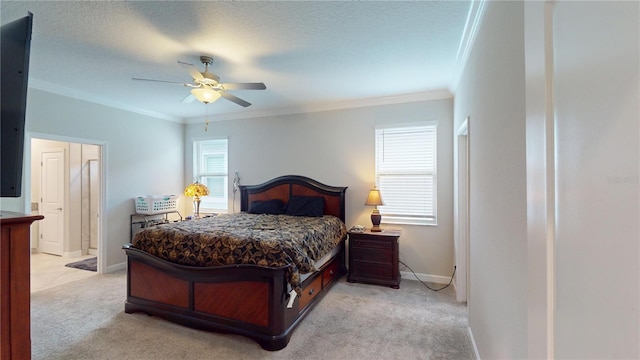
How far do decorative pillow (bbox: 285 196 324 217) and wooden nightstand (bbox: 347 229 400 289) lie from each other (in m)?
0.68

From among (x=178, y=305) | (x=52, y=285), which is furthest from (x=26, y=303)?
(x=52, y=285)

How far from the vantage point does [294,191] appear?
4539 millimetres

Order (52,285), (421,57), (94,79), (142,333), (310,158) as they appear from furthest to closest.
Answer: (310,158), (52,285), (94,79), (421,57), (142,333)

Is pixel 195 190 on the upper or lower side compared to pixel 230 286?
upper

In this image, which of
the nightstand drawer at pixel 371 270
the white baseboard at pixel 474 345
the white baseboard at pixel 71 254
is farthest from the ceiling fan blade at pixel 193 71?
the white baseboard at pixel 71 254

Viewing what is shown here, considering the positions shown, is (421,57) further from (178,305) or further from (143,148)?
(143,148)

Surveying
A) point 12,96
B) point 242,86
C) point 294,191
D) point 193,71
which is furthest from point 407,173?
point 12,96

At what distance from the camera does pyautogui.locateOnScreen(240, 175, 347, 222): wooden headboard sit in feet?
14.0

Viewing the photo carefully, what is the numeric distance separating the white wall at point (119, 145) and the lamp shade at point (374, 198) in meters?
3.87

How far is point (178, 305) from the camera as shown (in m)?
2.65

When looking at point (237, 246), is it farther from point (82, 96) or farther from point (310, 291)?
point (82, 96)

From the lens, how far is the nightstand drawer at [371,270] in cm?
360

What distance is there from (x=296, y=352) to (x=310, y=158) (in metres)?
2.91

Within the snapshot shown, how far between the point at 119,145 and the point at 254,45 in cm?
328
